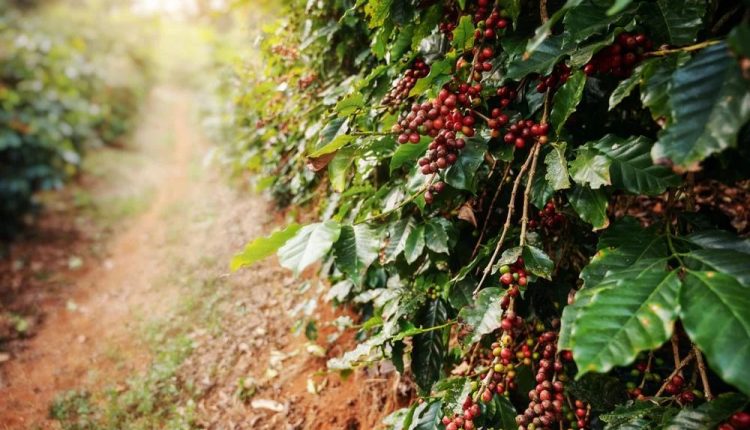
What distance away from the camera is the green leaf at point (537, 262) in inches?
50.8

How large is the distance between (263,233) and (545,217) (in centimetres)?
314

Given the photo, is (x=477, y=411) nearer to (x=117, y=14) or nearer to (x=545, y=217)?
(x=545, y=217)

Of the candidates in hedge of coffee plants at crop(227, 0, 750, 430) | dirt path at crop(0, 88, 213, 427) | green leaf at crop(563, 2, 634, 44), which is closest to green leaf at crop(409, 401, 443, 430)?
hedge of coffee plants at crop(227, 0, 750, 430)

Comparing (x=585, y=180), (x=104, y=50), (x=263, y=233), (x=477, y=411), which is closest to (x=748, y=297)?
(x=585, y=180)

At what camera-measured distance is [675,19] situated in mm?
1178

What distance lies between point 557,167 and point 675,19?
20.4 inches

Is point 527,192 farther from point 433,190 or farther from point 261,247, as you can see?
point 261,247

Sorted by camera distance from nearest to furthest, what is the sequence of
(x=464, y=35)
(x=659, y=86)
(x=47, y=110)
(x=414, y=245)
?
(x=659, y=86), (x=464, y=35), (x=414, y=245), (x=47, y=110)

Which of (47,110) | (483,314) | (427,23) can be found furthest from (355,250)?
(47,110)

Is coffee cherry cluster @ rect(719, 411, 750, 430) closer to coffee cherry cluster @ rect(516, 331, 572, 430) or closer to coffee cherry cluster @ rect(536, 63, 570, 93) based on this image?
coffee cherry cluster @ rect(516, 331, 572, 430)

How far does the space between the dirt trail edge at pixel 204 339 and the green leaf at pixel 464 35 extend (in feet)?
3.79

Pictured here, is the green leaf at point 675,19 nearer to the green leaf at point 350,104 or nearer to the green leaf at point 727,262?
the green leaf at point 727,262

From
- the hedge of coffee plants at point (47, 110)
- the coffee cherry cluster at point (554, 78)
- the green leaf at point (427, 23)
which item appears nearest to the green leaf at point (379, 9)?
the green leaf at point (427, 23)

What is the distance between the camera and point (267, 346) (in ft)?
10.4
